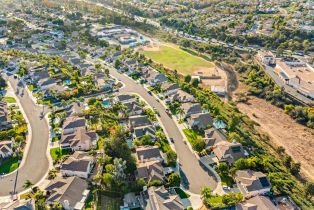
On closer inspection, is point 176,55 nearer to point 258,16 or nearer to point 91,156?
point 258,16

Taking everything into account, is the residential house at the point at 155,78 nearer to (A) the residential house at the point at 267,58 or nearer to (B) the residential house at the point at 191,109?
(B) the residential house at the point at 191,109

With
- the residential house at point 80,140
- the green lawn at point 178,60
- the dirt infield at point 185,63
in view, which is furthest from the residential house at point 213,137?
the green lawn at point 178,60

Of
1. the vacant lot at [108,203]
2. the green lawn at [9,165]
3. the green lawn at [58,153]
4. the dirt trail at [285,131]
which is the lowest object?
the green lawn at [9,165]

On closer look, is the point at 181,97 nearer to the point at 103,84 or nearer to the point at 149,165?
the point at 103,84

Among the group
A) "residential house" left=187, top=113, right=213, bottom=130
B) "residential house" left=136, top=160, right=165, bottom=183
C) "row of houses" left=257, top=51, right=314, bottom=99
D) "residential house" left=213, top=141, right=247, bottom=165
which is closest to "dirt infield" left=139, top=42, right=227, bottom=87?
"row of houses" left=257, top=51, right=314, bottom=99

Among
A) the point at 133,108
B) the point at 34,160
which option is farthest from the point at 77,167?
the point at 133,108

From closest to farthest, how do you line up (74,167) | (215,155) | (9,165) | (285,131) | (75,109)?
(74,167), (9,165), (215,155), (75,109), (285,131)
